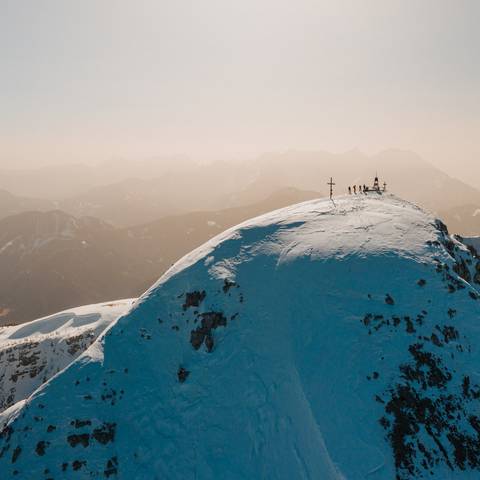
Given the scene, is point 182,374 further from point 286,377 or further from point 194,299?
point 286,377

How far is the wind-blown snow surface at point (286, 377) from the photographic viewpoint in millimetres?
25062

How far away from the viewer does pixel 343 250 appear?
121ft

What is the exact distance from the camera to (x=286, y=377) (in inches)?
1127

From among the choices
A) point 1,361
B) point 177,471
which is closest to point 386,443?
point 177,471

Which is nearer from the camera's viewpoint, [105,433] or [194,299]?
[105,433]

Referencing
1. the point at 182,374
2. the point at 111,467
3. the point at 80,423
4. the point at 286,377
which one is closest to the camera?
the point at 111,467

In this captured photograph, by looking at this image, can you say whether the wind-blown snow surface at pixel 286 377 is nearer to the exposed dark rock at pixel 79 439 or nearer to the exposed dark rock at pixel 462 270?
the exposed dark rock at pixel 79 439

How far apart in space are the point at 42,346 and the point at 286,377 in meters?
78.5

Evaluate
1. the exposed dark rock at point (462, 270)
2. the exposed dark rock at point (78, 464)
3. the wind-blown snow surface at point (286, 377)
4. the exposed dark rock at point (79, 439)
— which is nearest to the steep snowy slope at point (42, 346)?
the wind-blown snow surface at point (286, 377)

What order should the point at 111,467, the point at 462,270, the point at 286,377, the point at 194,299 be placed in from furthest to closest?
the point at 462,270, the point at 194,299, the point at 286,377, the point at 111,467

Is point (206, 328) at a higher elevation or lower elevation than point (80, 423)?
higher

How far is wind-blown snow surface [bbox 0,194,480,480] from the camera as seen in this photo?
82.2ft

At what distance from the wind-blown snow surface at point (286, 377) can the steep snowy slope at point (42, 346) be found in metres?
51.5

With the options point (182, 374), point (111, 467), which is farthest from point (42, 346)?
point (111, 467)
